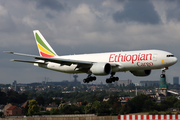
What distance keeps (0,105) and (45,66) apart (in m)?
118

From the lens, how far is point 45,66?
221 ft

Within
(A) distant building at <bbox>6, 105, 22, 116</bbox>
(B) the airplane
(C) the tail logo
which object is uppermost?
(C) the tail logo

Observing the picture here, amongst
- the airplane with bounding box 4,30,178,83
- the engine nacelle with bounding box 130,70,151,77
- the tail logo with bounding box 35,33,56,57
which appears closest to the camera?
the airplane with bounding box 4,30,178,83

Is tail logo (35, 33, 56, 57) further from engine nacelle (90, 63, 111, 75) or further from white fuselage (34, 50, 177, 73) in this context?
engine nacelle (90, 63, 111, 75)

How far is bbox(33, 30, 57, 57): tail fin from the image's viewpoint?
68125mm

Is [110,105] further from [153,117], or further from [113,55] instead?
[153,117]

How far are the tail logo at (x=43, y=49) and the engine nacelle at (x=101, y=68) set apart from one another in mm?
15422

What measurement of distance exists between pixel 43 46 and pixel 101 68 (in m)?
20.0

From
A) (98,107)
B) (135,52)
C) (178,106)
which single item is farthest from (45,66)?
(178,106)

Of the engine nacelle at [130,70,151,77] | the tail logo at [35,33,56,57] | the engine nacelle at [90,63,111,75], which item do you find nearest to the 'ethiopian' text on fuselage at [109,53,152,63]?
the engine nacelle at [90,63,111,75]

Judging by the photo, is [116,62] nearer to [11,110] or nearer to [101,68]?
[101,68]

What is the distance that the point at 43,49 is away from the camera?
226 ft

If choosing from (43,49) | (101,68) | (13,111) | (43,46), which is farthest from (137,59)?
(13,111)

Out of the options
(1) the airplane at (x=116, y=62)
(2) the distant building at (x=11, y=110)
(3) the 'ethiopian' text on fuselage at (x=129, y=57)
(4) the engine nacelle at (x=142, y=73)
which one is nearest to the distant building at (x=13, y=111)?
(2) the distant building at (x=11, y=110)
